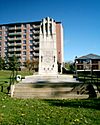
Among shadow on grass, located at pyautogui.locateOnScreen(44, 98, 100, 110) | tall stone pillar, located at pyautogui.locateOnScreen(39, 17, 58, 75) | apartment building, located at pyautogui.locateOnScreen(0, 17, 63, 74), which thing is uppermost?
apartment building, located at pyautogui.locateOnScreen(0, 17, 63, 74)

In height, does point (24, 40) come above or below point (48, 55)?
above

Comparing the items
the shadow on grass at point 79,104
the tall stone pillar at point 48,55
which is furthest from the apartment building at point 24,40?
the shadow on grass at point 79,104

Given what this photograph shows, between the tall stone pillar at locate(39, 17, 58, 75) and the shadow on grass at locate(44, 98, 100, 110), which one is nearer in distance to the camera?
the shadow on grass at locate(44, 98, 100, 110)

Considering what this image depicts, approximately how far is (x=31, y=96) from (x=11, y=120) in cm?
786

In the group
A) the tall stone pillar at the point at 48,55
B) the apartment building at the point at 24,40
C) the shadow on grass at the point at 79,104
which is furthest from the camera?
the apartment building at the point at 24,40

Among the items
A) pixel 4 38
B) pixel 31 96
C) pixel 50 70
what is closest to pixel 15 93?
pixel 31 96

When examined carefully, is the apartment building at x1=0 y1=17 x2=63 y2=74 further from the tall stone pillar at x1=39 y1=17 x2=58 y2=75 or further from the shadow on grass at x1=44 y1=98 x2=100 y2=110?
the shadow on grass at x1=44 y1=98 x2=100 y2=110

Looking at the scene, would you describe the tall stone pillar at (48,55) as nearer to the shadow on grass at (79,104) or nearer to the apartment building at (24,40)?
the shadow on grass at (79,104)

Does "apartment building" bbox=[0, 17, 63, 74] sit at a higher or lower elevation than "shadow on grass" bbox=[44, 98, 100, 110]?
higher

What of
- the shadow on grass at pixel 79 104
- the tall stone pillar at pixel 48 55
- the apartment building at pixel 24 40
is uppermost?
the apartment building at pixel 24 40

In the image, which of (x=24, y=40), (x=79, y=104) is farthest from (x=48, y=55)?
(x=24, y=40)

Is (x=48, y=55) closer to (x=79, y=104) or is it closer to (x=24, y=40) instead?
(x=79, y=104)

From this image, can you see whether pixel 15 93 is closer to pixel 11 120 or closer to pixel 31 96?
pixel 31 96

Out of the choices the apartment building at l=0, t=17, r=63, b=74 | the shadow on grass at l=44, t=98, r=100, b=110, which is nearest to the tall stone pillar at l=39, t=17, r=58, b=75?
the shadow on grass at l=44, t=98, r=100, b=110
